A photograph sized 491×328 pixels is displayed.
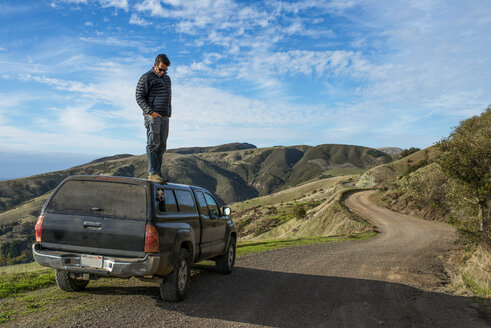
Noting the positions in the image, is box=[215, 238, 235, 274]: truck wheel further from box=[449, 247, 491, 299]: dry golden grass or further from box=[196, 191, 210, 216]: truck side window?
box=[449, 247, 491, 299]: dry golden grass

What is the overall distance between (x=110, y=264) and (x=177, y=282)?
131 cm

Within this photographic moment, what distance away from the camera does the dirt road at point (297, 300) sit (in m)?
5.82

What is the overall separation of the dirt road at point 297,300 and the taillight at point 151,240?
1029mm

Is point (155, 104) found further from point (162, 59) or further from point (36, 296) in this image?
point (36, 296)

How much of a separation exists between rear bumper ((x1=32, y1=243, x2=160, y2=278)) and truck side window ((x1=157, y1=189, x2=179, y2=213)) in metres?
0.88

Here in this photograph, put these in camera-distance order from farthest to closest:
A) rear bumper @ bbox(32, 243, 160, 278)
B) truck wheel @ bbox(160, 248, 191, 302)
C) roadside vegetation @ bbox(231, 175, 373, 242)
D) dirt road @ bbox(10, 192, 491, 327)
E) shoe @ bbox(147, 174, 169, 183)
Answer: roadside vegetation @ bbox(231, 175, 373, 242)
shoe @ bbox(147, 174, 169, 183)
truck wheel @ bbox(160, 248, 191, 302)
dirt road @ bbox(10, 192, 491, 327)
rear bumper @ bbox(32, 243, 160, 278)

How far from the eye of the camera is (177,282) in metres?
6.49

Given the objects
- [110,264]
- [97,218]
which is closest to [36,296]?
[110,264]

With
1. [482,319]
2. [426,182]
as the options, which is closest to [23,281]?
[482,319]

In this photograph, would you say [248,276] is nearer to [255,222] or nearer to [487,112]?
[255,222]

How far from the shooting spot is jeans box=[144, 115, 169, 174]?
867 centimetres

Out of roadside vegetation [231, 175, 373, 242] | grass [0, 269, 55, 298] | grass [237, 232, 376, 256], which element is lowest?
roadside vegetation [231, 175, 373, 242]

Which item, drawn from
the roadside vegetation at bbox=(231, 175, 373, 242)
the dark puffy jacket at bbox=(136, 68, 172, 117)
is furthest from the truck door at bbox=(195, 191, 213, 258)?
the roadside vegetation at bbox=(231, 175, 373, 242)

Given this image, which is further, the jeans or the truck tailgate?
the jeans
